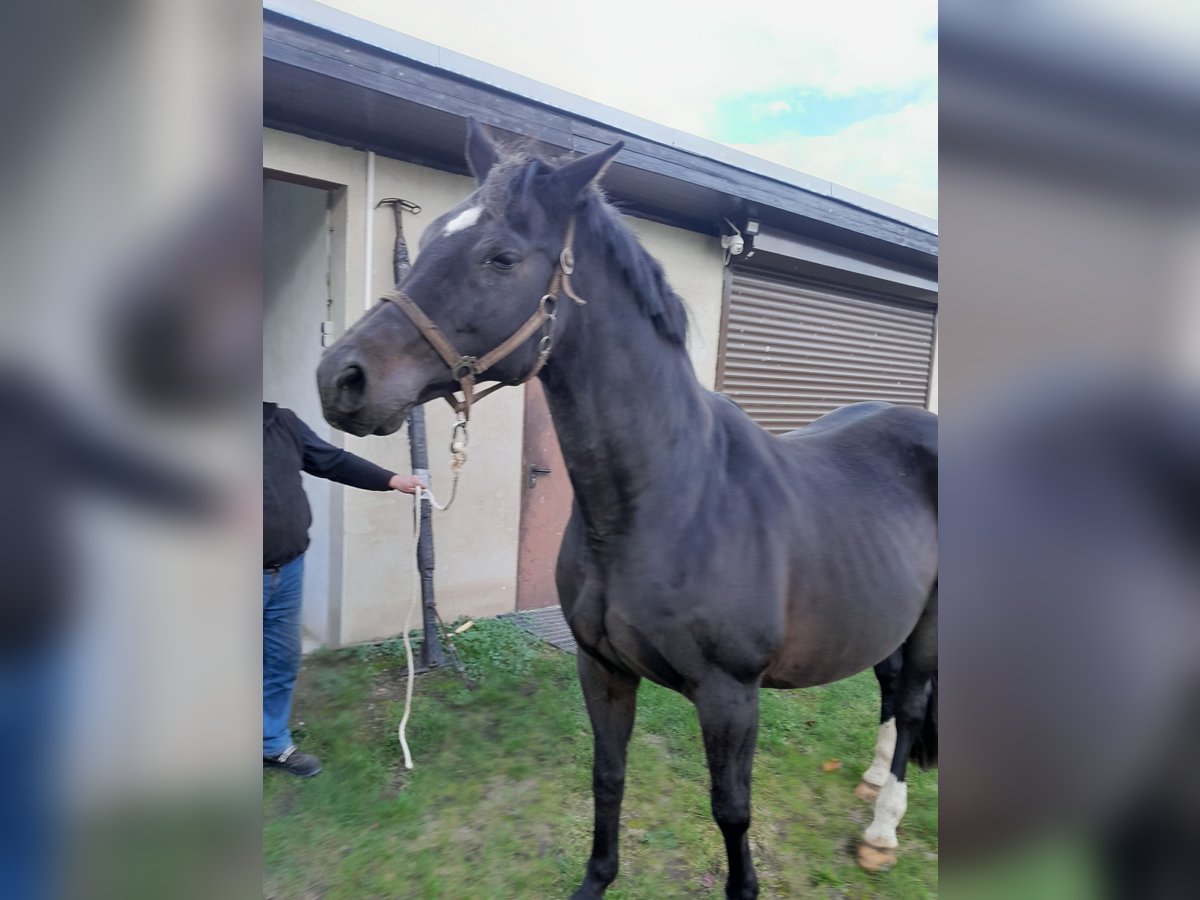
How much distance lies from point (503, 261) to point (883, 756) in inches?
97.0

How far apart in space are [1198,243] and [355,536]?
352 cm

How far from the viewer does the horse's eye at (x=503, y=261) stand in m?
1.44

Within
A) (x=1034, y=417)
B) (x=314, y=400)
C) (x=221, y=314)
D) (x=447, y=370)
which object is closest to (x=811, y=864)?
(x=447, y=370)

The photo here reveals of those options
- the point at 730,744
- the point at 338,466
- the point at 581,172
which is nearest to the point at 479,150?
the point at 581,172

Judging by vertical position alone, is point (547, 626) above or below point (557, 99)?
below

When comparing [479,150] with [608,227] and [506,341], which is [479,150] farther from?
[506,341]

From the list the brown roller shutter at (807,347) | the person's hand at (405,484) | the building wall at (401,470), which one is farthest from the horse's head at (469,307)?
the brown roller shutter at (807,347)

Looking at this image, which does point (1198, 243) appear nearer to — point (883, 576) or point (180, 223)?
point (180, 223)

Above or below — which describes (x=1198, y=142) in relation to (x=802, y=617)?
above

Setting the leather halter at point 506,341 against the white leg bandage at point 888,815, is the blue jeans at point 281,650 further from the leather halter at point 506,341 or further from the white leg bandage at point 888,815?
the white leg bandage at point 888,815

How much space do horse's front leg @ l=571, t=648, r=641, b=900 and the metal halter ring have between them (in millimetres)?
880

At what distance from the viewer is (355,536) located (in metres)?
3.48

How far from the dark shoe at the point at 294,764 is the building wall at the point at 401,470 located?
2.51 feet

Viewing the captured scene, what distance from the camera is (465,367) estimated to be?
1.43 metres
